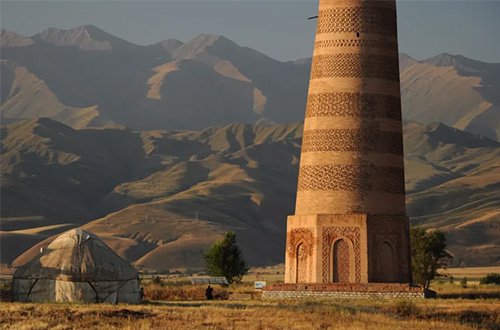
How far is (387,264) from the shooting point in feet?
160

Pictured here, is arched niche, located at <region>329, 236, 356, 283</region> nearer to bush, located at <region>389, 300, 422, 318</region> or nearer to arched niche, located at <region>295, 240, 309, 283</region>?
arched niche, located at <region>295, 240, 309, 283</region>

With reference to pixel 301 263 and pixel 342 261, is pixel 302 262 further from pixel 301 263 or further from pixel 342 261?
pixel 342 261

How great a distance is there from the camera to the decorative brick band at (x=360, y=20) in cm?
5034

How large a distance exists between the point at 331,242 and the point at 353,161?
4.31m

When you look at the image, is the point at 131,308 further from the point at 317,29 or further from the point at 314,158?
the point at 317,29

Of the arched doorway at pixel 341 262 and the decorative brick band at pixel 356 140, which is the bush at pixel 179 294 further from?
the decorative brick band at pixel 356 140

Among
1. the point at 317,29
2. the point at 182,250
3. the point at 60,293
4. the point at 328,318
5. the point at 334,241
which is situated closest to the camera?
the point at 328,318

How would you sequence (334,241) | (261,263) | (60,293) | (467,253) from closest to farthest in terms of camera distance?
(60,293)
(334,241)
(467,253)
(261,263)

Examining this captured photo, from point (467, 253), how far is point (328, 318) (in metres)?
136

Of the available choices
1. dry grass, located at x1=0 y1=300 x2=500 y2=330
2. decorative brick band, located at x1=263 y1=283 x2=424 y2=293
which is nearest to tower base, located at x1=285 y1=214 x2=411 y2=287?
decorative brick band, located at x1=263 y1=283 x2=424 y2=293

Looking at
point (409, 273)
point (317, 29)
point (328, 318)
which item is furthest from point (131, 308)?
point (317, 29)

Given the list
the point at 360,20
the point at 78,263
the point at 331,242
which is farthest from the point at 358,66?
the point at 78,263

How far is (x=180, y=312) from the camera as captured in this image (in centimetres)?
3444

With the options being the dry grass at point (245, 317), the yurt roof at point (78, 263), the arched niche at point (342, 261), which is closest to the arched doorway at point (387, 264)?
the arched niche at point (342, 261)
